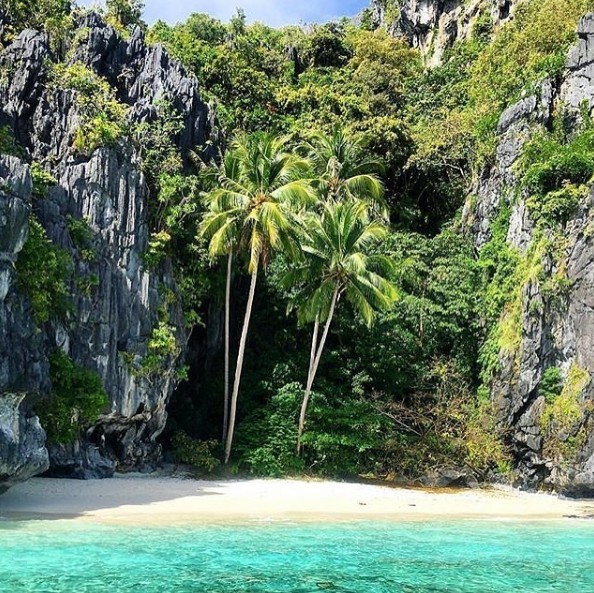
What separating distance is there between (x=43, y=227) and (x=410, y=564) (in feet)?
39.8

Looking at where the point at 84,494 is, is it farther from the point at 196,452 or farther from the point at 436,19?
the point at 436,19

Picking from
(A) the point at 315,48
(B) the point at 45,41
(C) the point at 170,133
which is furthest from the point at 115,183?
(A) the point at 315,48

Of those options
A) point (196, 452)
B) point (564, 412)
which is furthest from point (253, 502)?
point (564, 412)

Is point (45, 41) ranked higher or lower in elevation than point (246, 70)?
lower

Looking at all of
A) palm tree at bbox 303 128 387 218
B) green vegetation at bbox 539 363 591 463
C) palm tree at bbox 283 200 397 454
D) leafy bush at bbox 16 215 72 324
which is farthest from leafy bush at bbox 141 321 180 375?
green vegetation at bbox 539 363 591 463

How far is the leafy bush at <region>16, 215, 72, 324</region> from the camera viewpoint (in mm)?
14945

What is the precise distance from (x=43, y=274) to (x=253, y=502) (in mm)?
7161

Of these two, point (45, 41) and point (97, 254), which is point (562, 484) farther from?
point (45, 41)

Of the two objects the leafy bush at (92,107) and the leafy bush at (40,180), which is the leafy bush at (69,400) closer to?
the leafy bush at (40,180)

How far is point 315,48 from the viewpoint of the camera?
38625 millimetres

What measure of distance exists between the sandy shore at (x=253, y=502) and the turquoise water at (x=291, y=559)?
1.29 meters

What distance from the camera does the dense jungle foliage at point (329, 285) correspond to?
64.1 feet

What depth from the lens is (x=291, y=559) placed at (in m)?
10.0

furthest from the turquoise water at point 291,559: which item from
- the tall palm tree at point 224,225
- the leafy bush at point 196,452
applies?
the tall palm tree at point 224,225
